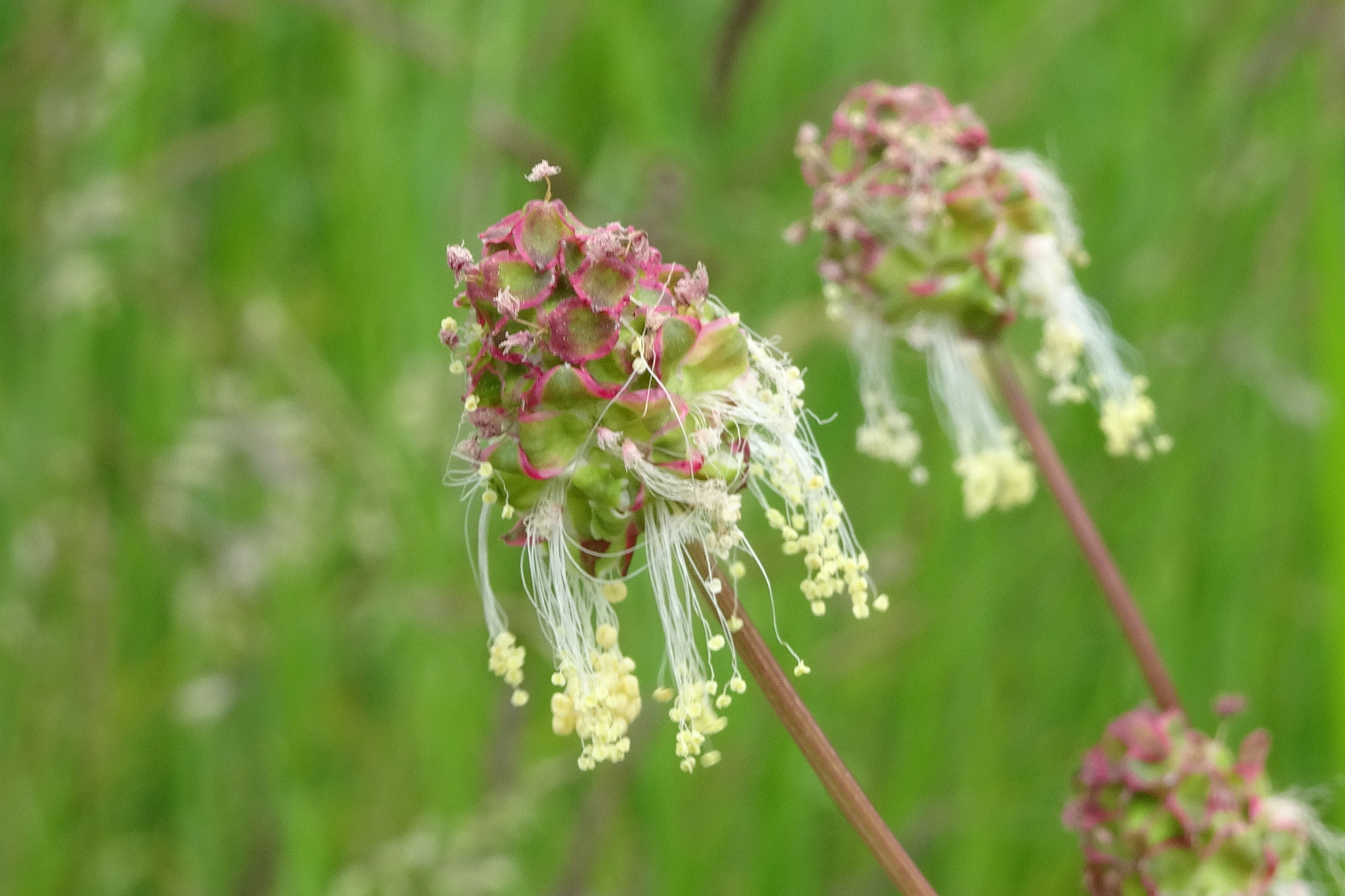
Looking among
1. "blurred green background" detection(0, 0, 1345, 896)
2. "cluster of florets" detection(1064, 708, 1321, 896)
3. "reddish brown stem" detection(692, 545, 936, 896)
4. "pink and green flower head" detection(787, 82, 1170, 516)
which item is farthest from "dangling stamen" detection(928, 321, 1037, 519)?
"reddish brown stem" detection(692, 545, 936, 896)

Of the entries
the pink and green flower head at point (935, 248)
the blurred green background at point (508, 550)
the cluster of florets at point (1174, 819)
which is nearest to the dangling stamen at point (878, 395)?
the pink and green flower head at point (935, 248)

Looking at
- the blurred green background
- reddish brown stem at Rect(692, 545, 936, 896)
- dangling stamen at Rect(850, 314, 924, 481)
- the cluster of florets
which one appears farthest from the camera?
the blurred green background

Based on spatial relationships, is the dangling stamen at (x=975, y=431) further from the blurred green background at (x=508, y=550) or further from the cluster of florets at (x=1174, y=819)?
the blurred green background at (x=508, y=550)

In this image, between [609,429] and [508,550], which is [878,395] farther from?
[508,550]

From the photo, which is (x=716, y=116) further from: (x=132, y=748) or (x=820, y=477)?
(x=132, y=748)

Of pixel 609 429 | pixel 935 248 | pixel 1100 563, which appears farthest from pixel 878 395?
pixel 609 429

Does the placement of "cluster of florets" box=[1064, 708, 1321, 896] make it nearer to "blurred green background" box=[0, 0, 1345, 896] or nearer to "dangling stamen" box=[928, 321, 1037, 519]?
"dangling stamen" box=[928, 321, 1037, 519]
